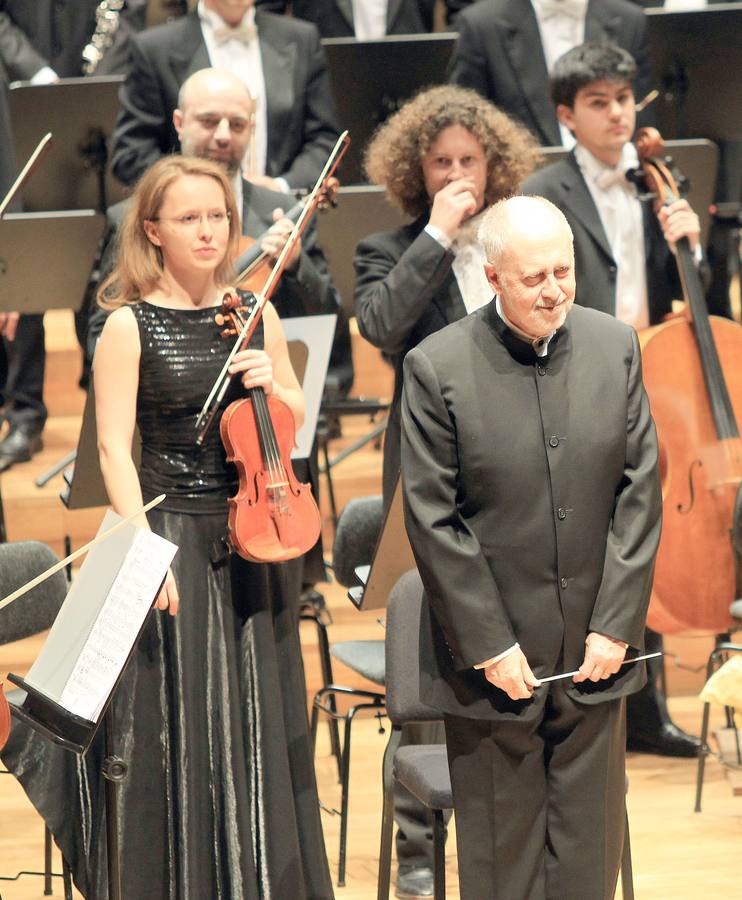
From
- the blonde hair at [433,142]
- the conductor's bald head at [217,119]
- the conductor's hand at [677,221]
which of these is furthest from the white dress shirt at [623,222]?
the conductor's bald head at [217,119]

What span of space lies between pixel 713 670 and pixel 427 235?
1.23m

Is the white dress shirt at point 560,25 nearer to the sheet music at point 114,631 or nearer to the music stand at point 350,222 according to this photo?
the music stand at point 350,222

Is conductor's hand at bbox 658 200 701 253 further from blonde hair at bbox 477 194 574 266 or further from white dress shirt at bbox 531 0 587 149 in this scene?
Result: blonde hair at bbox 477 194 574 266

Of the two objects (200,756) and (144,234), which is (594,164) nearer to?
(144,234)

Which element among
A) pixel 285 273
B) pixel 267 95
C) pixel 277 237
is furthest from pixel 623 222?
pixel 267 95

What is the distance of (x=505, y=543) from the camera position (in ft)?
7.44

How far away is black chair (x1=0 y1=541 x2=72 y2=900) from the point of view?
118 inches

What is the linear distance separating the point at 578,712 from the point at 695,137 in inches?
109

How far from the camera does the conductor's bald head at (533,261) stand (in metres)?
2.22

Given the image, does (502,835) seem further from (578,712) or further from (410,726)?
(410,726)

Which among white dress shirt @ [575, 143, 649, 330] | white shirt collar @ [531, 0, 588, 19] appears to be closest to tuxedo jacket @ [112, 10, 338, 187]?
white shirt collar @ [531, 0, 588, 19]

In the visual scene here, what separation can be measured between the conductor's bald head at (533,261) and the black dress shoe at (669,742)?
172 cm

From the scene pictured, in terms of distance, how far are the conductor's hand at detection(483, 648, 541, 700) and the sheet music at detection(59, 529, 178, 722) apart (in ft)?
1.64

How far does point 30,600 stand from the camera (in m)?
3.09
